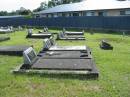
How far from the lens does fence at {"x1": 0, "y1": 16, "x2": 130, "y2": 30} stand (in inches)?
1078

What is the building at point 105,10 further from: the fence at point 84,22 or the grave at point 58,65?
the grave at point 58,65

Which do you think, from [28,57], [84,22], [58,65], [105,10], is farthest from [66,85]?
[105,10]

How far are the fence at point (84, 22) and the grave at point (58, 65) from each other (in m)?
17.6

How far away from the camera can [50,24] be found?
123ft

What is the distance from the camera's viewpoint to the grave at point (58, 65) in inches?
323

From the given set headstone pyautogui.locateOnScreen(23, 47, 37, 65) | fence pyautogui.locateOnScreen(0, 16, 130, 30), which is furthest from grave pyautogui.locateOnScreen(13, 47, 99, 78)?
fence pyautogui.locateOnScreen(0, 16, 130, 30)

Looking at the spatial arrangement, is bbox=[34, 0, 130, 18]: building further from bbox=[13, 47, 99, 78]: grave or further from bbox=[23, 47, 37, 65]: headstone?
bbox=[23, 47, 37, 65]: headstone

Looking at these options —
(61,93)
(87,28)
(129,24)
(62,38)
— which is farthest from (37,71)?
(87,28)

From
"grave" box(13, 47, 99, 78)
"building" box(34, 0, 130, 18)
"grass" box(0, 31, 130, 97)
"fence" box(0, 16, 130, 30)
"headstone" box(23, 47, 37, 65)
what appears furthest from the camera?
"building" box(34, 0, 130, 18)

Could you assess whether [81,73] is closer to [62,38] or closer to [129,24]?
[62,38]

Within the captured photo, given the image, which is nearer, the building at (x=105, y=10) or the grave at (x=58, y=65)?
the grave at (x=58, y=65)

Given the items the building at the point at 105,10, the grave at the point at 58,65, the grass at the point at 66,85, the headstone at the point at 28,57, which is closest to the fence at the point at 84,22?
the building at the point at 105,10

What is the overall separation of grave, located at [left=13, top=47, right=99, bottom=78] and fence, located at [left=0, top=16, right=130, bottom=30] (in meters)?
17.6

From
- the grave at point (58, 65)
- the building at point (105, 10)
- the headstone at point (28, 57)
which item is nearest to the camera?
the grave at point (58, 65)
